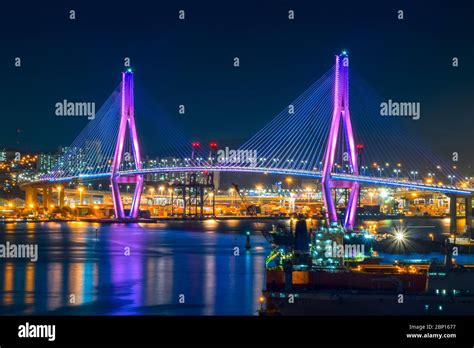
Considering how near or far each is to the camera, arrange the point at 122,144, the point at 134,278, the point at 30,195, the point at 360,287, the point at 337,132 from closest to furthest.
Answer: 1. the point at 360,287
2. the point at 134,278
3. the point at 337,132
4. the point at 122,144
5. the point at 30,195

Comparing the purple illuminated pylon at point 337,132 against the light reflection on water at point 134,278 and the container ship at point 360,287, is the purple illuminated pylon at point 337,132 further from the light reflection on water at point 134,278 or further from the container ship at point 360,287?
the container ship at point 360,287

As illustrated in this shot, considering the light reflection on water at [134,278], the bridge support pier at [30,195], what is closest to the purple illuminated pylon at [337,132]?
the light reflection on water at [134,278]

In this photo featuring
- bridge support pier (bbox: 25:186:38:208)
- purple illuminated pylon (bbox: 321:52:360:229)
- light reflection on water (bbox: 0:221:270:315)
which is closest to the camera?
light reflection on water (bbox: 0:221:270:315)

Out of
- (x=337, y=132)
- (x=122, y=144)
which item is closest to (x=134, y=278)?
(x=337, y=132)

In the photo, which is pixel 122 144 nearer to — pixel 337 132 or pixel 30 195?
pixel 337 132

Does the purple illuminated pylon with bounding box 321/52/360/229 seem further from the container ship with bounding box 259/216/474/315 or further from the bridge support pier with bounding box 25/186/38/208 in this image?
the bridge support pier with bounding box 25/186/38/208

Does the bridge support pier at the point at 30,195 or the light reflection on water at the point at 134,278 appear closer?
the light reflection on water at the point at 134,278

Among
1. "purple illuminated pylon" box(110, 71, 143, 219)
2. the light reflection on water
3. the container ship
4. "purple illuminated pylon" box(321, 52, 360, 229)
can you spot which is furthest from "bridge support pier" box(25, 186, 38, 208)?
the container ship

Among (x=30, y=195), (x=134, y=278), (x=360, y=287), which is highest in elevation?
(x=30, y=195)
